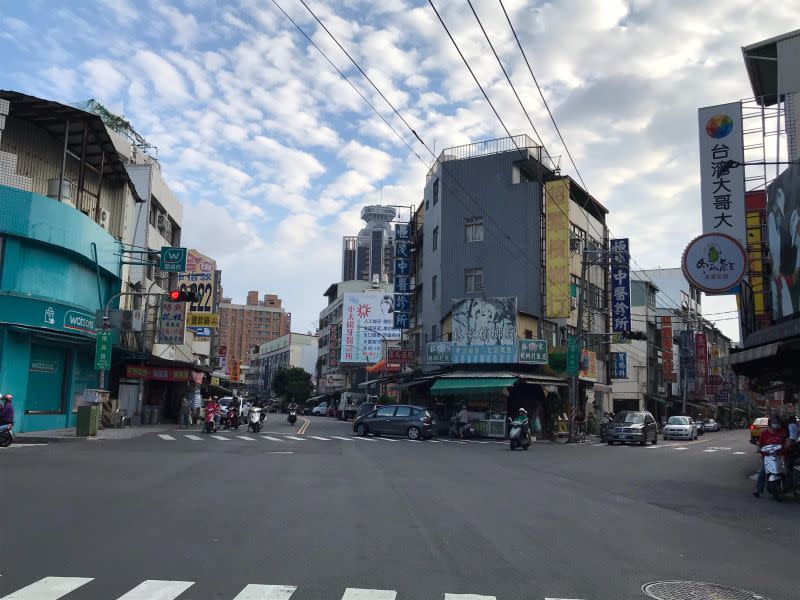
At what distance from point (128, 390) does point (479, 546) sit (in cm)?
2901

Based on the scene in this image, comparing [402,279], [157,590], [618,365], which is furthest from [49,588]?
[618,365]

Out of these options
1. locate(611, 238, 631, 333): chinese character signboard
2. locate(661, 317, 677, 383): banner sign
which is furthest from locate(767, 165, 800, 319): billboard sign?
locate(661, 317, 677, 383): banner sign

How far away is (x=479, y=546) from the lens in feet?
24.9

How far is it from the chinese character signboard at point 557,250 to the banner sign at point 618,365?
1396 cm

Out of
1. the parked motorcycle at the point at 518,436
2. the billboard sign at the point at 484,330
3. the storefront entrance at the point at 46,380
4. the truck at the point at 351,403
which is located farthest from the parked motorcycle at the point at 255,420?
the truck at the point at 351,403

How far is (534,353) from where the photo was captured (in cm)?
3516

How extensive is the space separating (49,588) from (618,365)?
4725 centimetres

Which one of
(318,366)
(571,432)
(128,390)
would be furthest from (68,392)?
(318,366)

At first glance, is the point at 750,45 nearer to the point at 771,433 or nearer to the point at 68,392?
the point at 771,433

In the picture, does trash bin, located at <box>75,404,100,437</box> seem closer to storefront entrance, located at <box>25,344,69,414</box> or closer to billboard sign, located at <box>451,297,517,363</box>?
storefront entrance, located at <box>25,344,69,414</box>

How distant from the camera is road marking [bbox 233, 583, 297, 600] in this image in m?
5.47

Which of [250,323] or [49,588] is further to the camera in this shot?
[250,323]

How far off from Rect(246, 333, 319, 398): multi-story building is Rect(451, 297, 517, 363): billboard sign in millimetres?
76086

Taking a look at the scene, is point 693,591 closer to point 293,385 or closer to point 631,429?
point 631,429
